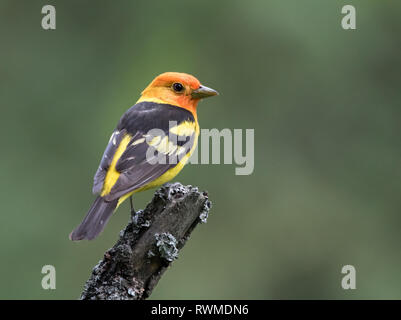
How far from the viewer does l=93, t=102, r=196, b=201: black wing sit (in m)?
5.03

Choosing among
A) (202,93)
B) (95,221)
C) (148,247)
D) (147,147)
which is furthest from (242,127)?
(148,247)

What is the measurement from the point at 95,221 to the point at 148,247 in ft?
1.81

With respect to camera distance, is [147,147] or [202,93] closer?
[147,147]

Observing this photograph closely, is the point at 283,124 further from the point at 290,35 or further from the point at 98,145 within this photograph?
Answer: the point at 98,145

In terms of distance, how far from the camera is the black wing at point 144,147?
198 inches

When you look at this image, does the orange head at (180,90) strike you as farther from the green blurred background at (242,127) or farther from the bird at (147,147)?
the green blurred background at (242,127)

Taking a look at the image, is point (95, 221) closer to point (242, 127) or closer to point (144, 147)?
point (144, 147)

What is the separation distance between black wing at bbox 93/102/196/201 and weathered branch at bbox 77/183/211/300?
0.55 meters

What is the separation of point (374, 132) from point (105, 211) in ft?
17.7

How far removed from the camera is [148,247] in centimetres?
421

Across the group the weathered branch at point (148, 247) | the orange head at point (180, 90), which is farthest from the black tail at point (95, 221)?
the orange head at point (180, 90)

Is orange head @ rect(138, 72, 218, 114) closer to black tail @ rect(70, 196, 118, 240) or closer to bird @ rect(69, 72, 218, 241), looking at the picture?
bird @ rect(69, 72, 218, 241)
